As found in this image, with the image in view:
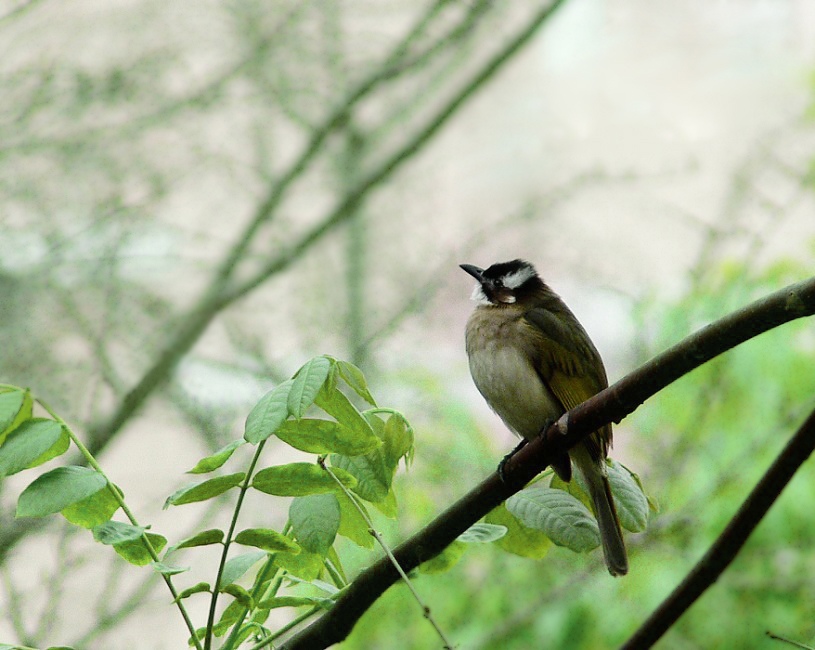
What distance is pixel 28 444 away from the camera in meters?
0.79

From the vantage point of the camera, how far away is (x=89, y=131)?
7.88ft

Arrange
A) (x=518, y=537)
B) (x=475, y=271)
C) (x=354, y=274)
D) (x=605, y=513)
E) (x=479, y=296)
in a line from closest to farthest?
(x=518, y=537), (x=605, y=513), (x=475, y=271), (x=479, y=296), (x=354, y=274)

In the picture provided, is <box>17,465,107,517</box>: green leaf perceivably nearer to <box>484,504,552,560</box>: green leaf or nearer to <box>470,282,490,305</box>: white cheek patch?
<box>484,504,552,560</box>: green leaf

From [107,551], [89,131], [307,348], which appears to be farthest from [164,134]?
[107,551]

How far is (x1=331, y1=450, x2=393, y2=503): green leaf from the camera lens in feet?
2.82

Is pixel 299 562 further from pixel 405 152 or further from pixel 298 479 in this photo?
pixel 405 152

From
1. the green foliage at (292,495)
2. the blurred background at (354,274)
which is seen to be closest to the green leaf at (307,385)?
the green foliage at (292,495)

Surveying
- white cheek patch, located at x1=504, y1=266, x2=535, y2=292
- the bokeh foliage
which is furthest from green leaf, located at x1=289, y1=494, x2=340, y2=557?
the bokeh foliage

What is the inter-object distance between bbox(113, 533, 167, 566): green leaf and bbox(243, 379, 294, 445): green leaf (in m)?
0.13

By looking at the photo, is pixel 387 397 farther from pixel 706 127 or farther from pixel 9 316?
pixel 706 127

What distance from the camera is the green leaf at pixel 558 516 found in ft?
2.75

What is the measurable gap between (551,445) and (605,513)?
663 millimetres

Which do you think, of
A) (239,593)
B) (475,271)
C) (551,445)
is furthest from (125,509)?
(475,271)

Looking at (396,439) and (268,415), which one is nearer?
(268,415)
